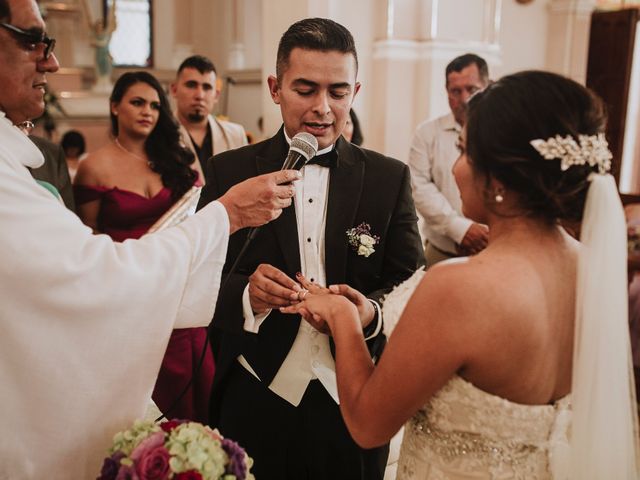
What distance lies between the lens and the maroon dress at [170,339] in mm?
3514

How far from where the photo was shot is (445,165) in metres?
4.38

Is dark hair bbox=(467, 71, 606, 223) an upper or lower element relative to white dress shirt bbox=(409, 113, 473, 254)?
upper

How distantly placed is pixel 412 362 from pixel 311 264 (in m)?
0.74

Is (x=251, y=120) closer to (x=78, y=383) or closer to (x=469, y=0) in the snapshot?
(x=469, y=0)

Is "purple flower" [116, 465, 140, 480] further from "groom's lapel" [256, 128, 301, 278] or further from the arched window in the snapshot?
the arched window

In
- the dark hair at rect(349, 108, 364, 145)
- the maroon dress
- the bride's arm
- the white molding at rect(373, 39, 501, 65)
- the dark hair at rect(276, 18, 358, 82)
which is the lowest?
the maroon dress

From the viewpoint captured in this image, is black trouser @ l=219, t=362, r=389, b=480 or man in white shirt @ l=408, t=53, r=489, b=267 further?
man in white shirt @ l=408, t=53, r=489, b=267

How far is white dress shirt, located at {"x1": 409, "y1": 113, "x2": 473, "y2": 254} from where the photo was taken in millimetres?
4258

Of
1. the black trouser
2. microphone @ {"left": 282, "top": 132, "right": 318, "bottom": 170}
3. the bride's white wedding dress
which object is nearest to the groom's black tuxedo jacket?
the black trouser

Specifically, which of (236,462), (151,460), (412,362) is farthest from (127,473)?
(412,362)

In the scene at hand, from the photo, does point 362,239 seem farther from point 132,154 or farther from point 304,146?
point 132,154

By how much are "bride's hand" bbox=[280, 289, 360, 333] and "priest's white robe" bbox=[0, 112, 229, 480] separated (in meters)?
0.37

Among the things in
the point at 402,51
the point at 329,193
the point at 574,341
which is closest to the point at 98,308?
the point at 329,193

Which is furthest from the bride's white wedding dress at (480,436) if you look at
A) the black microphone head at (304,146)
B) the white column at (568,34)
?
the white column at (568,34)
